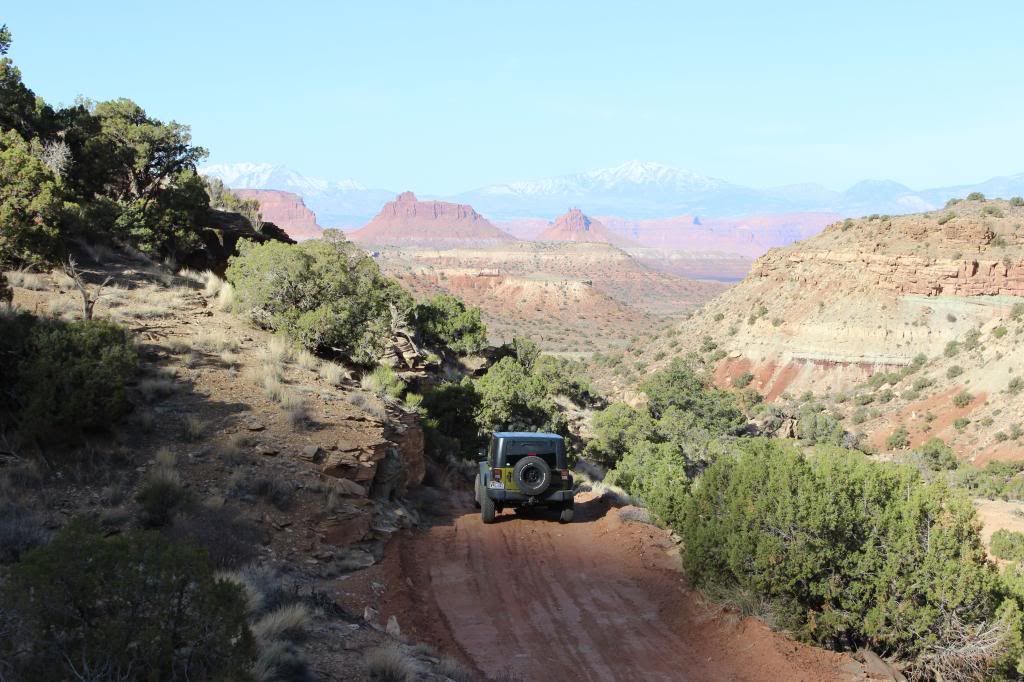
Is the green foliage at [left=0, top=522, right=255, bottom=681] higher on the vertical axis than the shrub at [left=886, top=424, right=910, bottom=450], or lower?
higher

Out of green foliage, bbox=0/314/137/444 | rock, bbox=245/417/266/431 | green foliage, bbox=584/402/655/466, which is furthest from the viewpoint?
green foliage, bbox=584/402/655/466

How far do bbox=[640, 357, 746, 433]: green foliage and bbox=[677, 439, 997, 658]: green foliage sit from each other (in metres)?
30.8

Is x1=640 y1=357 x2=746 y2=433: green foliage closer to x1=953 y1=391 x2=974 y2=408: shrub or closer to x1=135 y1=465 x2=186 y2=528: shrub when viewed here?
x1=953 y1=391 x2=974 y2=408: shrub

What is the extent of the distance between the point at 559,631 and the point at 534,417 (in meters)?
19.0

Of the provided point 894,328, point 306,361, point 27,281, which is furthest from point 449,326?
point 894,328

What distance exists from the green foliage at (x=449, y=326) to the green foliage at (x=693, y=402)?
10822 mm

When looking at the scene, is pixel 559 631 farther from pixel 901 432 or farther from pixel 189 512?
pixel 901 432

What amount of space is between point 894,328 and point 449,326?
38.4 meters

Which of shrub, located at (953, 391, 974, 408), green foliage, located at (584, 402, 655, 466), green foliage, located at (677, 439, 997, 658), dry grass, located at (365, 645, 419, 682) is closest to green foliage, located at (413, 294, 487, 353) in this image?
green foliage, located at (584, 402, 655, 466)

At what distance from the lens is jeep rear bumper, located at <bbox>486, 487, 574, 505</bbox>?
14.9 m

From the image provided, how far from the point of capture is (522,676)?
8.44 metres

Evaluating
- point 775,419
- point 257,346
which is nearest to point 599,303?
point 775,419

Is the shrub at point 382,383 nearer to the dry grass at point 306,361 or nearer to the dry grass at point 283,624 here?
the dry grass at point 306,361

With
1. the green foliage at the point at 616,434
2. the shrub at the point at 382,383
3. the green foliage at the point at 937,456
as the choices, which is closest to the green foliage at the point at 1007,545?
the green foliage at the point at 616,434
